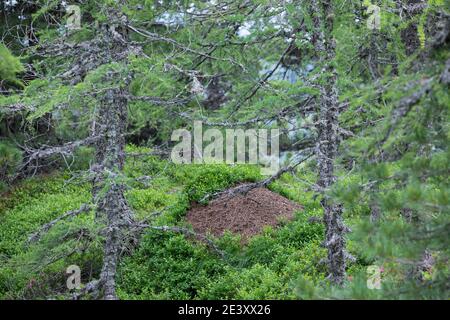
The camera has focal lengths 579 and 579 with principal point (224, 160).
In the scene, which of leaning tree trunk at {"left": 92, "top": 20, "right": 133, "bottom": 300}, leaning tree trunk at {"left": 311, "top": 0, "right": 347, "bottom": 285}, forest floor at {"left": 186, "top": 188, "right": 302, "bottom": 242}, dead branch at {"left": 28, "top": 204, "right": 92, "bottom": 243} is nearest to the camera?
leaning tree trunk at {"left": 311, "top": 0, "right": 347, "bottom": 285}

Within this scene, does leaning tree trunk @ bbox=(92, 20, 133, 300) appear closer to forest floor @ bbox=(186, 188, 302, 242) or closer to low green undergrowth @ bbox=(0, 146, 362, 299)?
low green undergrowth @ bbox=(0, 146, 362, 299)

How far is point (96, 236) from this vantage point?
29.7ft

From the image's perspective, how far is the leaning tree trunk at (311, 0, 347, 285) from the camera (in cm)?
843

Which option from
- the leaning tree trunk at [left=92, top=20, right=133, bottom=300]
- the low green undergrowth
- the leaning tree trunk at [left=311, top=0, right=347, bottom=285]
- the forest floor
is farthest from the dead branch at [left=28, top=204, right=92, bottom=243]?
the leaning tree trunk at [left=311, top=0, right=347, bottom=285]

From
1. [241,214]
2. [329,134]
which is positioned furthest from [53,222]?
[329,134]

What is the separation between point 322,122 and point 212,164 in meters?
5.90

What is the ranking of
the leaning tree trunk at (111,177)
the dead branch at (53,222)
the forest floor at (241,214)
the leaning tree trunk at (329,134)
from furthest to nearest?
the forest floor at (241,214), the dead branch at (53,222), the leaning tree trunk at (111,177), the leaning tree trunk at (329,134)

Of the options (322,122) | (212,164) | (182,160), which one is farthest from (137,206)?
(322,122)

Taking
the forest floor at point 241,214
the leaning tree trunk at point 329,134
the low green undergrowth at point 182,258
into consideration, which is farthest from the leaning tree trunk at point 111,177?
the leaning tree trunk at point 329,134

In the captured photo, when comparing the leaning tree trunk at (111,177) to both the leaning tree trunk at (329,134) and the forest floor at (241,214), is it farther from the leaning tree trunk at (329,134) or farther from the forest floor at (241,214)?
the leaning tree trunk at (329,134)

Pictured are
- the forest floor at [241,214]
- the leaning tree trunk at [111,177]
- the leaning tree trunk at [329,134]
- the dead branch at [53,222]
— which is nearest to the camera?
the leaning tree trunk at [329,134]

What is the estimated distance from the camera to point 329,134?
851 cm

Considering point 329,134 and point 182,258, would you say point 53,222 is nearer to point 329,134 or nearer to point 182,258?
point 182,258

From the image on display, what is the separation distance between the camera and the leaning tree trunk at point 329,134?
332 inches
